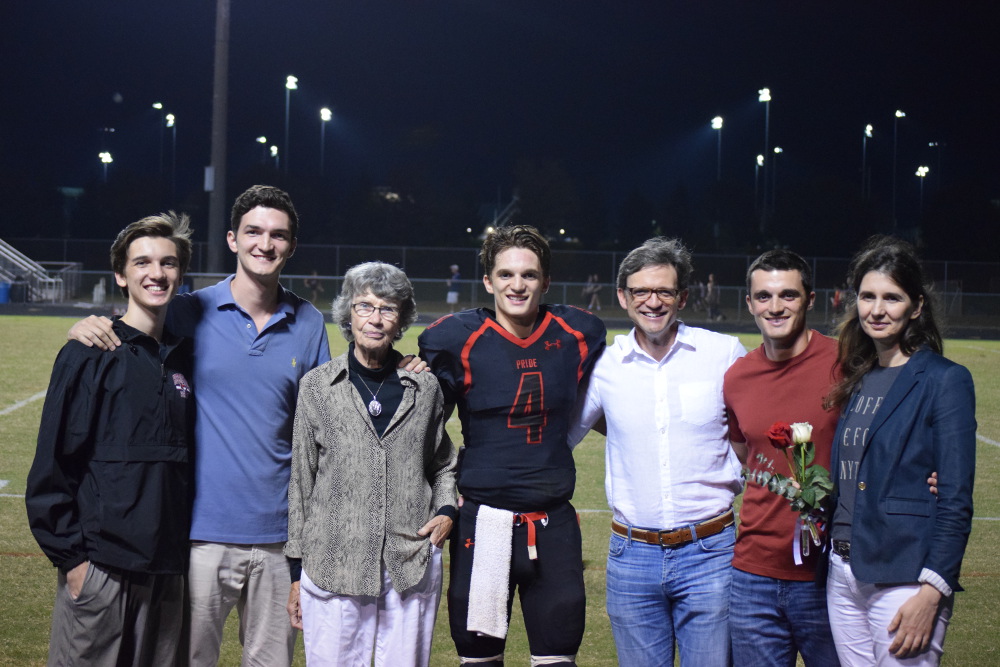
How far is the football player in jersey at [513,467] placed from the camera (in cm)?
385

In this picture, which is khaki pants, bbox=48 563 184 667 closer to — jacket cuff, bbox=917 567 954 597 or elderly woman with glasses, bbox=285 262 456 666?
elderly woman with glasses, bbox=285 262 456 666

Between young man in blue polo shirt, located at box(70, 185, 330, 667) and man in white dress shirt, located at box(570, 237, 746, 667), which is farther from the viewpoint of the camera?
young man in blue polo shirt, located at box(70, 185, 330, 667)

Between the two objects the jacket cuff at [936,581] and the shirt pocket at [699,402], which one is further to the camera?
the shirt pocket at [699,402]

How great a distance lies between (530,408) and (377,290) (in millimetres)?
767

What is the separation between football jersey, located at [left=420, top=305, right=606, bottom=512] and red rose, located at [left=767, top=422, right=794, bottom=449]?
85 cm

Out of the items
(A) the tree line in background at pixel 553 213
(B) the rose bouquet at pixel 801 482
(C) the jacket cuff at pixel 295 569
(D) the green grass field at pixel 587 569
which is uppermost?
(A) the tree line in background at pixel 553 213

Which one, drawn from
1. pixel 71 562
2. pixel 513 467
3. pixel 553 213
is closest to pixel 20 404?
pixel 71 562

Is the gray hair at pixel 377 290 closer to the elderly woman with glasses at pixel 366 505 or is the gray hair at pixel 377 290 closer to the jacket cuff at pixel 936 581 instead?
the elderly woman with glasses at pixel 366 505

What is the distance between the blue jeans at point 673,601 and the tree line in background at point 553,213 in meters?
45.3

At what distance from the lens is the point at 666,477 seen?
3.82 meters

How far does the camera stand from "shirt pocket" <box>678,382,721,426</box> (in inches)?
152

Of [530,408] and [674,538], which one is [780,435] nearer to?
[674,538]

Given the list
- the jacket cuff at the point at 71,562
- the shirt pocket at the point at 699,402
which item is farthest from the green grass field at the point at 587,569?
the shirt pocket at the point at 699,402

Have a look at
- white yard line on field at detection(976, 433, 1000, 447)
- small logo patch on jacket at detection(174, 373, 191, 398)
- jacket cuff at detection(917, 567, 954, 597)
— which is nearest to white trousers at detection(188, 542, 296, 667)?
small logo patch on jacket at detection(174, 373, 191, 398)
